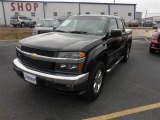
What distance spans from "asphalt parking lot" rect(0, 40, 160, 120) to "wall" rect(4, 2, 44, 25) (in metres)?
36.8

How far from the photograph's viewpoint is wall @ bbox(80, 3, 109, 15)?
44375mm

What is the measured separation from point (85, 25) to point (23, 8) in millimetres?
38120

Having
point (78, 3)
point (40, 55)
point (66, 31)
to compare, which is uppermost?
point (78, 3)

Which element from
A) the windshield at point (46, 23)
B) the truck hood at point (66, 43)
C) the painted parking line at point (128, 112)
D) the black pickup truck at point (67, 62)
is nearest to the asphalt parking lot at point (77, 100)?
the painted parking line at point (128, 112)

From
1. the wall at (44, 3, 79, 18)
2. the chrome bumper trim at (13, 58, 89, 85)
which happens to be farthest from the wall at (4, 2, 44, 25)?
the chrome bumper trim at (13, 58, 89, 85)

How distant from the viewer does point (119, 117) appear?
3.61 m

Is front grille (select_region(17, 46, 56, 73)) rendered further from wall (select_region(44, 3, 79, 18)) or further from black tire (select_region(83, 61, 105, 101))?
wall (select_region(44, 3, 79, 18))

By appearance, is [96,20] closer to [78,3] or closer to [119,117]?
[119,117]

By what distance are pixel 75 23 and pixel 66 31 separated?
398 mm

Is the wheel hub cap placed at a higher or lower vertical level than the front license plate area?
lower

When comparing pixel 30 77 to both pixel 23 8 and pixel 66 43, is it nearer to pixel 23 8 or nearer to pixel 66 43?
pixel 66 43

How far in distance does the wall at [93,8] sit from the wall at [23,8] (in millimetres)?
9045

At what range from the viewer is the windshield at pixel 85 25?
489cm

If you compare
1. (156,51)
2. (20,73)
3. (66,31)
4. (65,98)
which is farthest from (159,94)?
(156,51)
